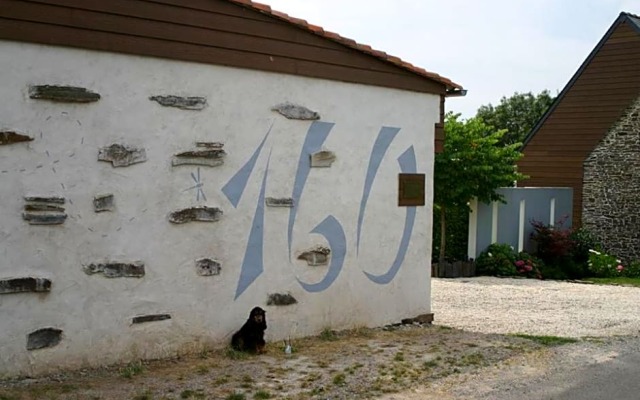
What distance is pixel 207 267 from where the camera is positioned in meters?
8.80

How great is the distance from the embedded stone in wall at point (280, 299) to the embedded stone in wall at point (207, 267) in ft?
2.68

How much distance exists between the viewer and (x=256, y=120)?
9.29m

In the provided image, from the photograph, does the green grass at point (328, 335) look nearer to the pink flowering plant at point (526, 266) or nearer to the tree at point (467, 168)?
the tree at point (467, 168)

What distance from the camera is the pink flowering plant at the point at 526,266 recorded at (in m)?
20.0

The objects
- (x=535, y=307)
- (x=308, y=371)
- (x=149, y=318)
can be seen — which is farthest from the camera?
(x=535, y=307)

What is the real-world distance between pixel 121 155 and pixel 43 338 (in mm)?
1851

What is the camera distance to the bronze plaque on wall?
10.9 metres

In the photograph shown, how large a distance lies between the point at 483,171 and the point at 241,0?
11604 mm

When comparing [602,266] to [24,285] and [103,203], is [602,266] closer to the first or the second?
[103,203]

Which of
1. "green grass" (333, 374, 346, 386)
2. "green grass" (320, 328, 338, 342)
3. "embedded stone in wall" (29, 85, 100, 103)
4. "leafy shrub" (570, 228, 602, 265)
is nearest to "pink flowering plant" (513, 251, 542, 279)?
"leafy shrub" (570, 228, 602, 265)

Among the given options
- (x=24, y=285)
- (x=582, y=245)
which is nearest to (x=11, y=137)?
(x=24, y=285)

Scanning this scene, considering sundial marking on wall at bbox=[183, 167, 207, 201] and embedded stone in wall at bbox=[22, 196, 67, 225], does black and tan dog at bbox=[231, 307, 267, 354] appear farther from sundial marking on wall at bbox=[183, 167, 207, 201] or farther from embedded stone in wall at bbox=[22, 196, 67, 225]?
embedded stone in wall at bbox=[22, 196, 67, 225]

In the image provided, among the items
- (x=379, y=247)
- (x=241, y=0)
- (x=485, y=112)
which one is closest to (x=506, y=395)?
(x=379, y=247)

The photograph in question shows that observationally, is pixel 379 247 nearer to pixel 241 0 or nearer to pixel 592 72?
pixel 241 0
